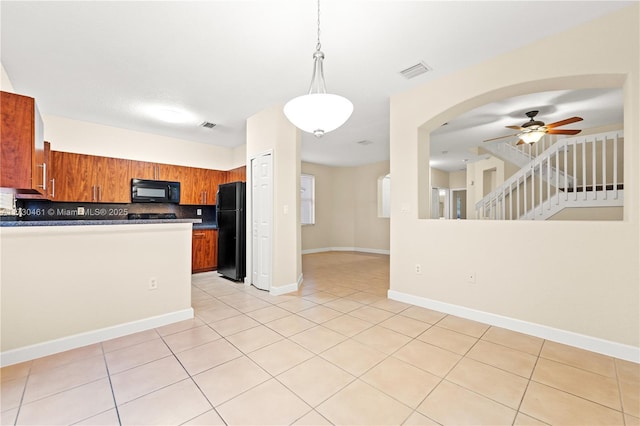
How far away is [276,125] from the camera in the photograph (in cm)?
396

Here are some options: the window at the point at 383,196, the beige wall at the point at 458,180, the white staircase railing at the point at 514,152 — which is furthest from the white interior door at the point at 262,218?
the beige wall at the point at 458,180

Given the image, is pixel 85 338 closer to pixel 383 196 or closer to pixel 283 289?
pixel 283 289

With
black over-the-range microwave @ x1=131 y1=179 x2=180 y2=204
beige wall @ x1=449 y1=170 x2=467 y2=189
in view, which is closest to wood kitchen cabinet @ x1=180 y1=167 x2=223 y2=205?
black over-the-range microwave @ x1=131 y1=179 x2=180 y2=204

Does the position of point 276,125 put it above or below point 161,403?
above

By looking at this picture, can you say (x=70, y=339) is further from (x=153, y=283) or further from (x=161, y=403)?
(x=161, y=403)

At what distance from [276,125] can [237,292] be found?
256 cm

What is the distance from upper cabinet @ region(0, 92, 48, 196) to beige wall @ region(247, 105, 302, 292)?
8.01ft

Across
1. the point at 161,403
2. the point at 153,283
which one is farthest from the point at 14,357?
the point at 161,403

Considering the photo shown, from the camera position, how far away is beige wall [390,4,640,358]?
2.17 meters

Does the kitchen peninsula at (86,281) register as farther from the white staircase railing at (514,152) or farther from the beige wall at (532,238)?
the white staircase railing at (514,152)

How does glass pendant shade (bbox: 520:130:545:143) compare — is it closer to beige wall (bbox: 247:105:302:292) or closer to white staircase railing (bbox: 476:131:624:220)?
white staircase railing (bbox: 476:131:624:220)

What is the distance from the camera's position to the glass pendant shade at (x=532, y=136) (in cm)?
444

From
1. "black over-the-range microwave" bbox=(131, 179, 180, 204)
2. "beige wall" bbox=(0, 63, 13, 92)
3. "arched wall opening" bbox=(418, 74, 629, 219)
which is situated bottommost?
"black over-the-range microwave" bbox=(131, 179, 180, 204)

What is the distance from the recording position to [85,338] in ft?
7.76
